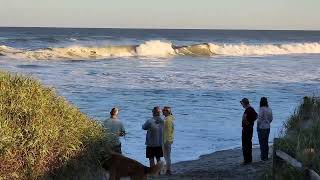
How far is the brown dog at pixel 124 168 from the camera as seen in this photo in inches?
291

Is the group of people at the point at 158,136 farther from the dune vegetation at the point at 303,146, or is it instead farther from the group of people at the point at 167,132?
the dune vegetation at the point at 303,146

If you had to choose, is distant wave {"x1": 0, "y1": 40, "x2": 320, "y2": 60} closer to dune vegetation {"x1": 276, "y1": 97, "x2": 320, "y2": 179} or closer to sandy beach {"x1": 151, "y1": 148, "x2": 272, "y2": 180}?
sandy beach {"x1": 151, "y1": 148, "x2": 272, "y2": 180}

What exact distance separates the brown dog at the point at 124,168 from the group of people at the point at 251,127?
461 cm

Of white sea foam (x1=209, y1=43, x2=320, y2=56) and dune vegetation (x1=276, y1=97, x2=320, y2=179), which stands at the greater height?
white sea foam (x1=209, y1=43, x2=320, y2=56)

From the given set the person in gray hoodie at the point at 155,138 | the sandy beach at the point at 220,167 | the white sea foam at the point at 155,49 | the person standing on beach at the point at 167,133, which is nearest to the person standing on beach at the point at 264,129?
the sandy beach at the point at 220,167

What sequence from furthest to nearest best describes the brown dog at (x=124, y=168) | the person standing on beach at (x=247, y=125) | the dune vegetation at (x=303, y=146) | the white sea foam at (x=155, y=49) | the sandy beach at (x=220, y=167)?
the white sea foam at (x=155, y=49) < the person standing on beach at (x=247, y=125) < the sandy beach at (x=220, y=167) < the dune vegetation at (x=303, y=146) < the brown dog at (x=124, y=168)

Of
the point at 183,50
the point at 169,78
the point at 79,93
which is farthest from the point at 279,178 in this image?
the point at 183,50

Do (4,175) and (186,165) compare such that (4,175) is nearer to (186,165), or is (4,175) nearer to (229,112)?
(186,165)

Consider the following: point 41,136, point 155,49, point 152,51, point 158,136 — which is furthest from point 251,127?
point 155,49

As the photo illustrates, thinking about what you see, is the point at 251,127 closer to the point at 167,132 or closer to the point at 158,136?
the point at 167,132

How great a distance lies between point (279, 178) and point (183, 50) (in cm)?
5679

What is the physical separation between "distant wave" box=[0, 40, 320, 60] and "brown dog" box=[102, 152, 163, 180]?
142ft

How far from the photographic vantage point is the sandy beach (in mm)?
10609

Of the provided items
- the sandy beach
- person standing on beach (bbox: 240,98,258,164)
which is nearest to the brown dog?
the sandy beach
